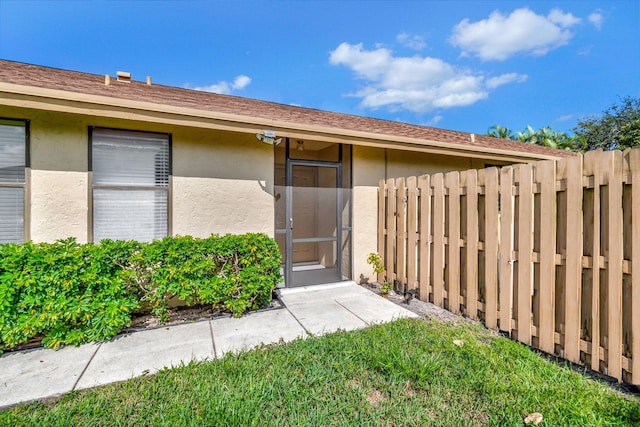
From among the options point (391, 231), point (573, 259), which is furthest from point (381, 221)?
point (573, 259)

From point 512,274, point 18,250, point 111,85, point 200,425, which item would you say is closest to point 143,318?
point 18,250

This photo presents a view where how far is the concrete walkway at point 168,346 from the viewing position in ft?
8.45

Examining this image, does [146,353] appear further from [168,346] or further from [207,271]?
[207,271]

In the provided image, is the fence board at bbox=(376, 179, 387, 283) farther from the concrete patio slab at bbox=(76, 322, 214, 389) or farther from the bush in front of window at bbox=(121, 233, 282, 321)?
the concrete patio slab at bbox=(76, 322, 214, 389)

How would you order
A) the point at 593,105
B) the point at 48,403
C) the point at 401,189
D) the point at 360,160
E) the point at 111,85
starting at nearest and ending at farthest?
the point at 48,403
the point at 111,85
the point at 401,189
the point at 360,160
the point at 593,105

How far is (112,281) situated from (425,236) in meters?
4.60

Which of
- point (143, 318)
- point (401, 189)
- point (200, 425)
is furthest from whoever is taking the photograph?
point (401, 189)

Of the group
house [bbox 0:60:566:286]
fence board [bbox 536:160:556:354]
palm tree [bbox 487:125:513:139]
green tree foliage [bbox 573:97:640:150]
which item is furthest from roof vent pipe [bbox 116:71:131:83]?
green tree foliage [bbox 573:97:640:150]

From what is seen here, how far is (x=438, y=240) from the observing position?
4465 millimetres

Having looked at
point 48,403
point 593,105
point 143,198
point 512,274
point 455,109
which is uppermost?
point 455,109

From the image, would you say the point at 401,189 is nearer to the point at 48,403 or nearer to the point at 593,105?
the point at 48,403

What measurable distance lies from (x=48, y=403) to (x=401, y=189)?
526 centimetres

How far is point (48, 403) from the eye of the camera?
2281mm

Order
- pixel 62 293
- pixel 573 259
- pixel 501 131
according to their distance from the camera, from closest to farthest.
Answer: pixel 573 259
pixel 62 293
pixel 501 131
